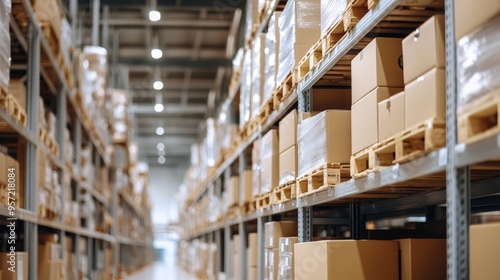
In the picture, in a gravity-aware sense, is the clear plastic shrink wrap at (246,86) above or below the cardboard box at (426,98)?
above

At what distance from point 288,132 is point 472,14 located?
10.5 feet

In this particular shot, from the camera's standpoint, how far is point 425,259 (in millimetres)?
4312

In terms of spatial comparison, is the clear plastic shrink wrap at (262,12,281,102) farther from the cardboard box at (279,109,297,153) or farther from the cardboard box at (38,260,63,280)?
the cardboard box at (38,260,63,280)

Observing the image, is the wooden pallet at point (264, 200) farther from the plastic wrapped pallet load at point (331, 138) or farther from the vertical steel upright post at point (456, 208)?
the vertical steel upright post at point (456, 208)

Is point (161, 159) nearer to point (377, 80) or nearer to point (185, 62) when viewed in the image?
point (185, 62)

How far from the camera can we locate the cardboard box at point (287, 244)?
5605 mm

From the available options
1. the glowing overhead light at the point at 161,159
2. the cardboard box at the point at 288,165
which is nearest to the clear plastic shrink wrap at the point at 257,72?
the cardboard box at the point at 288,165

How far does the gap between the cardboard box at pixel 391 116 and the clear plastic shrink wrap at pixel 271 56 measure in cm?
272

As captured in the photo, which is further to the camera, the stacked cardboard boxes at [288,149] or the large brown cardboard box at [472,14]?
the stacked cardboard boxes at [288,149]

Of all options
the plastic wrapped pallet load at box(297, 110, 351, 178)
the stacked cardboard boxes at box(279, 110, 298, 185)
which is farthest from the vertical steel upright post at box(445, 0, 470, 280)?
the stacked cardboard boxes at box(279, 110, 298, 185)

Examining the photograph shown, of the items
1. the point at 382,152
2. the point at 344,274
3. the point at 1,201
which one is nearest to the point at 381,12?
the point at 382,152

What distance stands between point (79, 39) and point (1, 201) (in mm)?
8971

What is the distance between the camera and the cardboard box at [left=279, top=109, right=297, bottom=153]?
5.80 m

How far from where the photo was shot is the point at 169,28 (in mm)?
18422
